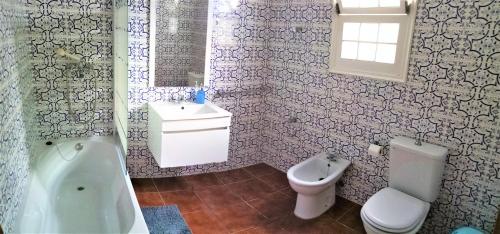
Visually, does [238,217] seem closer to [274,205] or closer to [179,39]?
[274,205]

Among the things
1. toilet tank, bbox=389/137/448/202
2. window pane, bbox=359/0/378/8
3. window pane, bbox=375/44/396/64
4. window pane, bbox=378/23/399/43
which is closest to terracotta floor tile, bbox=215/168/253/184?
toilet tank, bbox=389/137/448/202

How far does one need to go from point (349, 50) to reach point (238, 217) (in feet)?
5.80

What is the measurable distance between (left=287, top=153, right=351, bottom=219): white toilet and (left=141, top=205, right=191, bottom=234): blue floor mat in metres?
0.96

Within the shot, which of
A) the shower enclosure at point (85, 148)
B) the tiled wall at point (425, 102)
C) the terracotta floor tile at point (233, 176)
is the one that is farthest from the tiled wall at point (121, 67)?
the tiled wall at point (425, 102)

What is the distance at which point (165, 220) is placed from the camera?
2.92 metres

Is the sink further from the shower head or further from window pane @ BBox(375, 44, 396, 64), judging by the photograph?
window pane @ BBox(375, 44, 396, 64)

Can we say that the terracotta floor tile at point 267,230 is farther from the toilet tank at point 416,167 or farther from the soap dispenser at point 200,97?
the soap dispenser at point 200,97

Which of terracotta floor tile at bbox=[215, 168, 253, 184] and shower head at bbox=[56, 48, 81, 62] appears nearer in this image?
shower head at bbox=[56, 48, 81, 62]

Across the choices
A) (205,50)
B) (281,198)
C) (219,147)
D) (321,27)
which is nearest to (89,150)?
(219,147)

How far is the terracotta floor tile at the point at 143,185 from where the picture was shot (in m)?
3.42

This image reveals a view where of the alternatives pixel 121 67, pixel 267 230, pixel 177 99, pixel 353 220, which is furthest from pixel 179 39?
pixel 353 220

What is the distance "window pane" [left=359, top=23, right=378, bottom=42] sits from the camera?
118 inches

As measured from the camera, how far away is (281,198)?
11.3 feet

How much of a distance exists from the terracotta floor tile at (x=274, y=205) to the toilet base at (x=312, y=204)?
12cm
